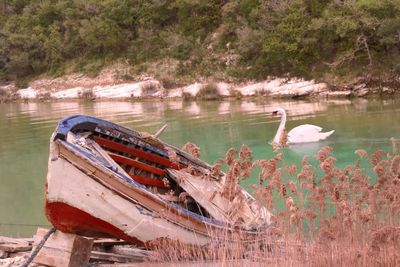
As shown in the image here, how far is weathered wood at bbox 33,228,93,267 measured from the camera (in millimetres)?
5535

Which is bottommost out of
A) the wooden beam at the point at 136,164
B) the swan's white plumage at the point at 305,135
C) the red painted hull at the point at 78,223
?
the swan's white plumage at the point at 305,135

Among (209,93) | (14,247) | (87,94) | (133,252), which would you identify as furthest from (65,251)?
(87,94)

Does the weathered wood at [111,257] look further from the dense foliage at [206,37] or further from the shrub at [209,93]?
the shrub at [209,93]

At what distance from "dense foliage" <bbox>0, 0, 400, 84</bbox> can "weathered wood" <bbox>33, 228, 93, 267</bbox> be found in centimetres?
2210

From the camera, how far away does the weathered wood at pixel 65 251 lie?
554 cm

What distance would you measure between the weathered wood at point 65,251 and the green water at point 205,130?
2.44m

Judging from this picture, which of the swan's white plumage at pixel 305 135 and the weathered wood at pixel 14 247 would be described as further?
the swan's white plumage at pixel 305 135

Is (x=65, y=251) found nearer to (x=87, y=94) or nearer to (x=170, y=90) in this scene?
(x=170, y=90)

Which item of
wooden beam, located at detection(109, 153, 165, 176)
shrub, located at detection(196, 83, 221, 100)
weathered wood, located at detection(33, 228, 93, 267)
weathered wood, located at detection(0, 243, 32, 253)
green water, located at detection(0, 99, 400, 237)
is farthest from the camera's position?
shrub, located at detection(196, 83, 221, 100)

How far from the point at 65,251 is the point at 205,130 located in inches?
487

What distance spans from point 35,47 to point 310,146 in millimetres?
35418

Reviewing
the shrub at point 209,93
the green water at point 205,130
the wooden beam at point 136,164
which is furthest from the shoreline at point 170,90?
the wooden beam at point 136,164

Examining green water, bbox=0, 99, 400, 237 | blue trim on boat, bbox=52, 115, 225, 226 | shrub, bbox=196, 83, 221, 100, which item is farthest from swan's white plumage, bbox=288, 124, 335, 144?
shrub, bbox=196, 83, 221, 100

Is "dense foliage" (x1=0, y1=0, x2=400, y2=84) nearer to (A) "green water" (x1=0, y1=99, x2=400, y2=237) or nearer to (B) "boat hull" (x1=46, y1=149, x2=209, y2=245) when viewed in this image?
(A) "green water" (x1=0, y1=99, x2=400, y2=237)
